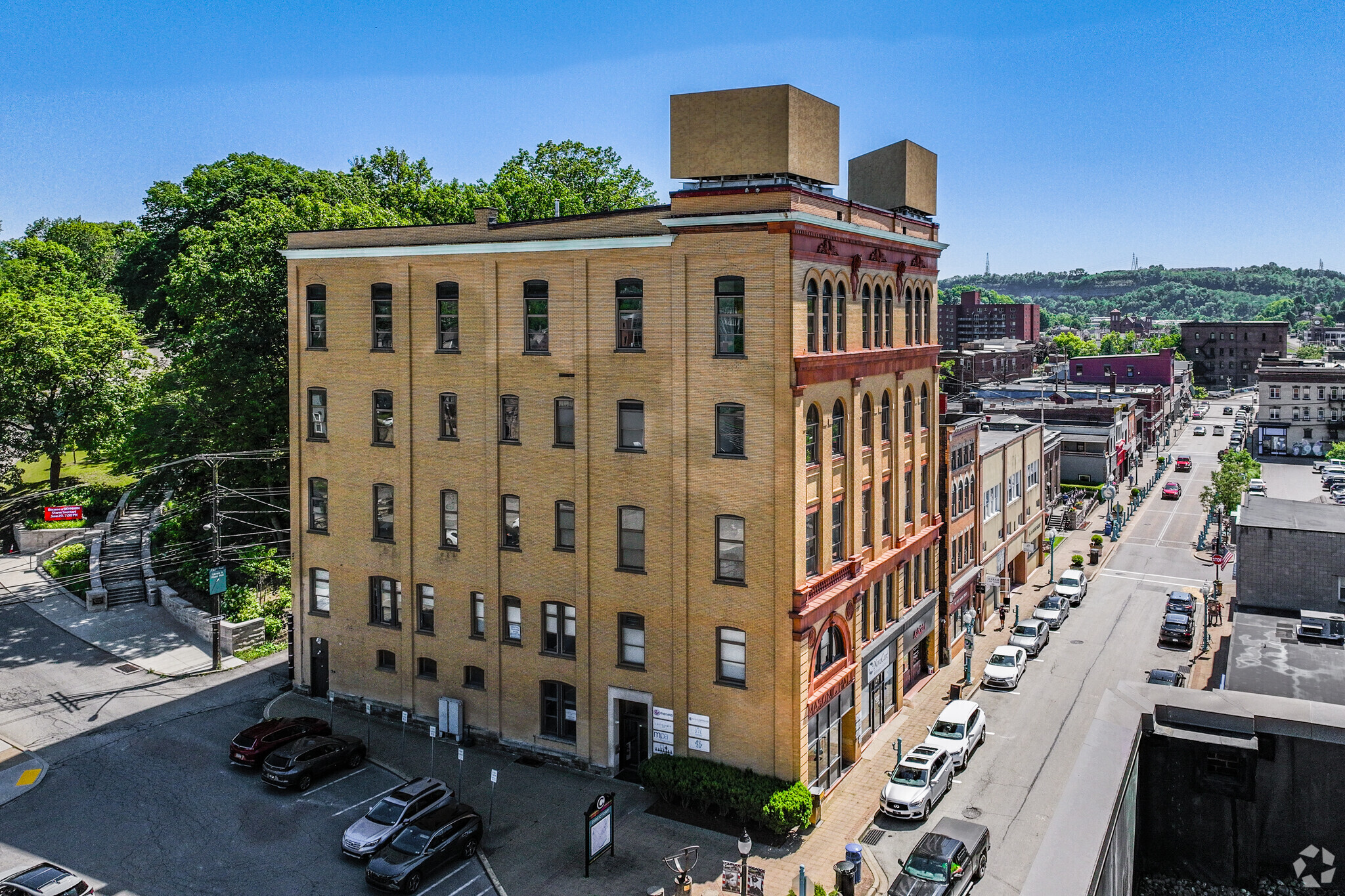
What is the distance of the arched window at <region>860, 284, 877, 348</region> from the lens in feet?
122

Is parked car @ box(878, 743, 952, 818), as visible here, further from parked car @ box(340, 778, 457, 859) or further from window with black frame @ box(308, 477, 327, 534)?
window with black frame @ box(308, 477, 327, 534)

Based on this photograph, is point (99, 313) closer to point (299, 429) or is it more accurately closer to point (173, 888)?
point (299, 429)

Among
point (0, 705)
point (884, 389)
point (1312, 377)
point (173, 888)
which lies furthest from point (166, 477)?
point (1312, 377)

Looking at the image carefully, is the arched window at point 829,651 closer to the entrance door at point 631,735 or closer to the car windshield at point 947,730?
the car windshield at point 947,730

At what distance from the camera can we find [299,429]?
4150 centimetres

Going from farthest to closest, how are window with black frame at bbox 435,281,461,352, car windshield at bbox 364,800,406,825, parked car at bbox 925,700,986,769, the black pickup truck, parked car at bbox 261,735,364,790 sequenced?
window with black frame at bbox 435,281,461,352, parked car at bbox 925,700,986,769, parked car at bbox 261,735,364,790, car windshield at bbox 364,800,406,825, the black pickup truck

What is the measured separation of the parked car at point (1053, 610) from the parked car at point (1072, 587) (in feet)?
4.93

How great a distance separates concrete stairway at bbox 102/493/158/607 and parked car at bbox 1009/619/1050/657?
47142mm

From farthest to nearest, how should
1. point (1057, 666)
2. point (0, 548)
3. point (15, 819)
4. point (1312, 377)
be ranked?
point (1312, 377) → point (0, 548) → point (1057, 666) → point (15, 819)

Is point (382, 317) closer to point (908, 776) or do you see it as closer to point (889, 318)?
point (889, 318)

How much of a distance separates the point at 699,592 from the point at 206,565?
109 ft

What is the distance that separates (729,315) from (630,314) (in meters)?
3.80

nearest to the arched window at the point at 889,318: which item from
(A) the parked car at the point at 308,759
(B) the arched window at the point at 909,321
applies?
(B) the arched window at the point at 909,321

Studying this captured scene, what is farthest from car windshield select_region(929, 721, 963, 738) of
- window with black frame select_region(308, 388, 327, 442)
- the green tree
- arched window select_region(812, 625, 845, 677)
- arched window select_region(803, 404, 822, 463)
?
the green tree
